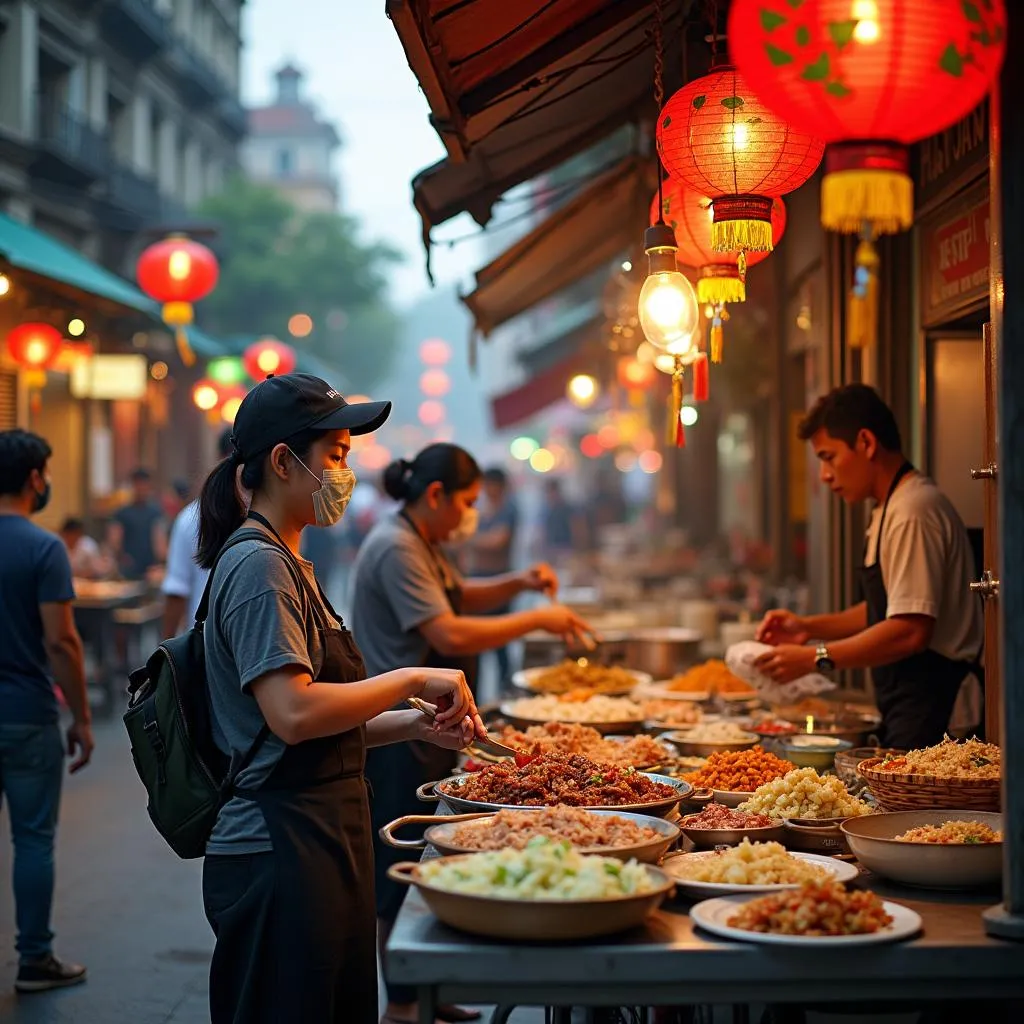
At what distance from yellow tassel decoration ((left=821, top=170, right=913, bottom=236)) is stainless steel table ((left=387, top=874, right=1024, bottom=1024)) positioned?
151 centimetres

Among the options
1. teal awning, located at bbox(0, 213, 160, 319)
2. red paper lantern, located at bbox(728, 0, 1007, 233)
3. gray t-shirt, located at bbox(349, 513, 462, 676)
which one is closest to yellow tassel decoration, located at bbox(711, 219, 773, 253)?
red paper lantern, located at bbox(728, 0, 1007, 233)

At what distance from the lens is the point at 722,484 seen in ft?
64.4

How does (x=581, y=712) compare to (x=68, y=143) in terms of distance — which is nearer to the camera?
(x=581, y=712)

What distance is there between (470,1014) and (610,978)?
365 cm

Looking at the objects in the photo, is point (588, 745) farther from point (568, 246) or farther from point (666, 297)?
point (568, 246)

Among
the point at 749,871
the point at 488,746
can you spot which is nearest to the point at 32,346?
the point at 488,746

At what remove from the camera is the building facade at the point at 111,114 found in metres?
21.2

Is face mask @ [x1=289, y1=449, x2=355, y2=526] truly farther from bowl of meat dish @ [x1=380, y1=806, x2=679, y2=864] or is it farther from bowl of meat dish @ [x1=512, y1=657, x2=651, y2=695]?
bowl of meat dish @ [x1=512, y1=657, x2=651, y2=695]

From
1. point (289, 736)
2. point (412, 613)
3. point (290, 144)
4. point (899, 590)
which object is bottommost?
point (289, 736)

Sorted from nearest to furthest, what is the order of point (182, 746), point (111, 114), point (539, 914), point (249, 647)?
point (539, 914) < point (249, 647) < point (182, 746) < point (111, 114)

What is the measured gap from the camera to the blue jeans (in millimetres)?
6250

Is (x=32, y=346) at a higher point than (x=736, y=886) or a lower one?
higher

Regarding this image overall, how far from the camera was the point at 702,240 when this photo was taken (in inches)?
210

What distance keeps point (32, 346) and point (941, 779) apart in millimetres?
11983
